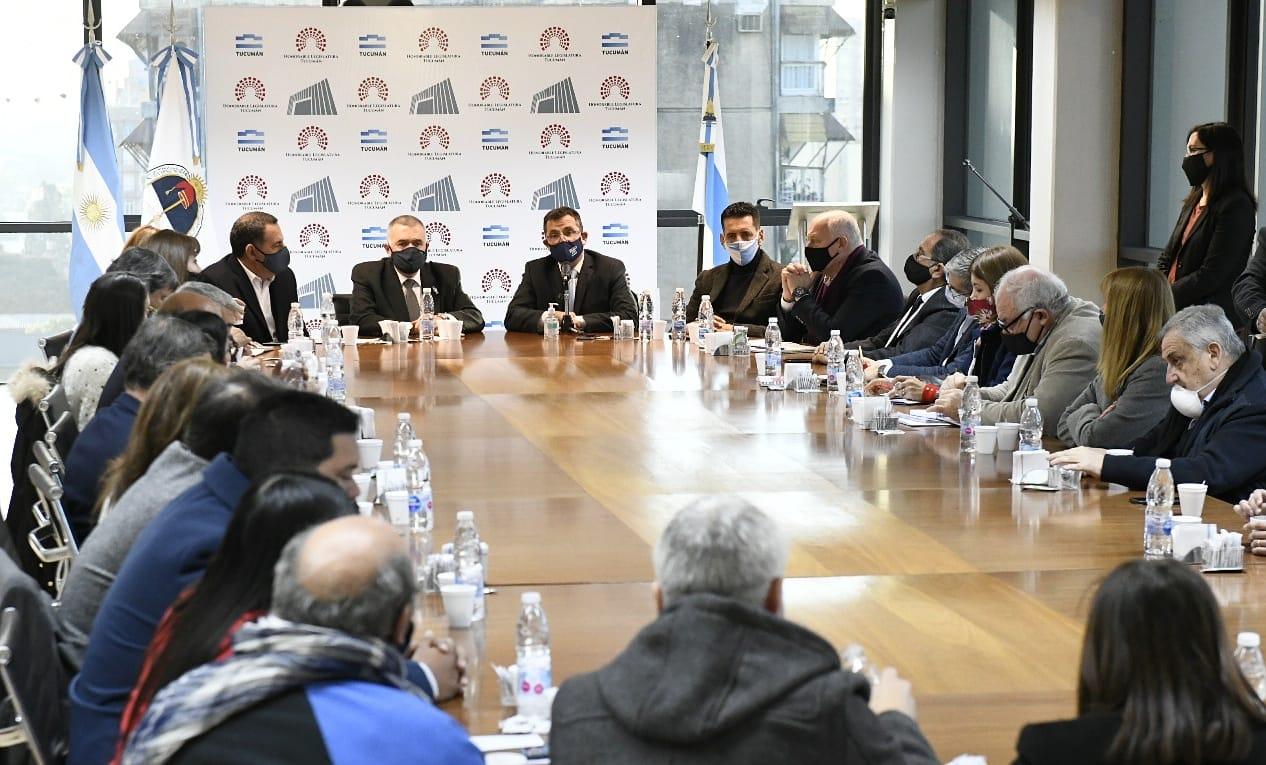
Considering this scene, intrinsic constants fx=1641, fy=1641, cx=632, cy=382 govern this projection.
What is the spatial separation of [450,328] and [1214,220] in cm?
346

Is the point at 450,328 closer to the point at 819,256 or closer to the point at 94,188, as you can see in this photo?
the point at 819,256

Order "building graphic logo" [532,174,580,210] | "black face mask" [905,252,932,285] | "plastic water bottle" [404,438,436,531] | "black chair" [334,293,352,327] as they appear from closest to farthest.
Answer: "plastic water bottle" [404,438,436,531] < "black face mask" [905,252,932,285] < "black chair" [334,293,352,327] < "building graphic logo" [532,174,580,210]

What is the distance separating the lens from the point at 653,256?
420 inches

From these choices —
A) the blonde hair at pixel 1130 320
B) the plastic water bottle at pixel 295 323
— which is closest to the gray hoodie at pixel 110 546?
the blonde hair at pixel 1130 320

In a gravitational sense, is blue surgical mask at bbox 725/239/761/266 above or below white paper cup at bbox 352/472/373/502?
above

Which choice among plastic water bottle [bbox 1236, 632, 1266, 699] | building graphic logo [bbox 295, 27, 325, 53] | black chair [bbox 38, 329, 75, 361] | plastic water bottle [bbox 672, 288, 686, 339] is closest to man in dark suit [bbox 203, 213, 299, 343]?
black chair [bbox 38, 329, 75, 361]

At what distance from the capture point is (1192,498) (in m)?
3.73

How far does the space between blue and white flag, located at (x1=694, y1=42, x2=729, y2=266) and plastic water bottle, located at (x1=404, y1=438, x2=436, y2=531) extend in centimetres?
679

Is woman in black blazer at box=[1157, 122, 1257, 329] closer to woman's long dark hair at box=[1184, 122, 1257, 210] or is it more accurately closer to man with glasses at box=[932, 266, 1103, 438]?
woman's long dark hair at box=[1184, 122, 1257, 210]

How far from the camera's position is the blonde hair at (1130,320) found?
15.9 feet

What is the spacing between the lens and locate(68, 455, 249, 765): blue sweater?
8.43ft

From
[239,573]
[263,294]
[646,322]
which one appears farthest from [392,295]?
[239,573]

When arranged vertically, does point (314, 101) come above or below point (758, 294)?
above

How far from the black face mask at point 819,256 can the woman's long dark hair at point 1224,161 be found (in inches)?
68.3
